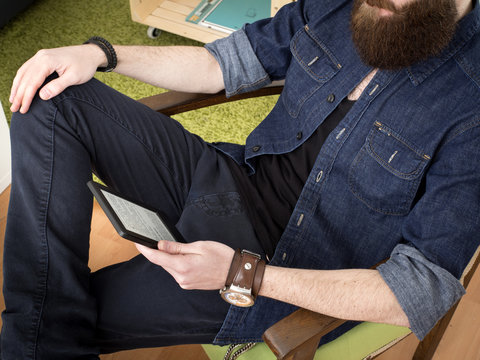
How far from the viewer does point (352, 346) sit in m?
1.14

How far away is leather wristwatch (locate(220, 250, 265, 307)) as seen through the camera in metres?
0.99

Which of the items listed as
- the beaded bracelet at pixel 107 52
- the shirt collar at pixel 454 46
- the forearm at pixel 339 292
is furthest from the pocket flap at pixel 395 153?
the beaded bracelet at pixel 107 52

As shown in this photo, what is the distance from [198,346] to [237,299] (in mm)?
602

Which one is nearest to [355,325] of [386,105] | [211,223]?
[211,223]

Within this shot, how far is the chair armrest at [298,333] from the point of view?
2.93ft

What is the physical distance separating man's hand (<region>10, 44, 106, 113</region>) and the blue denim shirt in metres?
0.36

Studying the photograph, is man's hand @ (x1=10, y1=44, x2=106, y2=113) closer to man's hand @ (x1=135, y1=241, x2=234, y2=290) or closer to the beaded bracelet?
the beaded bracelet

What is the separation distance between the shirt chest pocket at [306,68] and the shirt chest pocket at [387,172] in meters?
0.22

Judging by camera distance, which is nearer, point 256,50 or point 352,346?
point 352,346

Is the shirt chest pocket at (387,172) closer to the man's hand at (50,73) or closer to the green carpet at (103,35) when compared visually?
the man's hand at (50,73)

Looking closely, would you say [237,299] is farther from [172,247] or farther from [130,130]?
[130,130]

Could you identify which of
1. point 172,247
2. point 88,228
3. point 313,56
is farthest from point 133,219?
point 313,56

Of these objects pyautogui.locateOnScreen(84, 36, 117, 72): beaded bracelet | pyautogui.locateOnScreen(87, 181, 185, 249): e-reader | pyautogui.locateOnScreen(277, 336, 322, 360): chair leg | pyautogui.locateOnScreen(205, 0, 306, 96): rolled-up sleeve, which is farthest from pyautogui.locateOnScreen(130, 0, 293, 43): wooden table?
pyautogui.locateOnScreen(277, 336, 322, 360): chair leg

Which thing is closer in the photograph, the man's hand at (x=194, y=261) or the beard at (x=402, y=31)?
the man's hand at (x=194, y=261)
